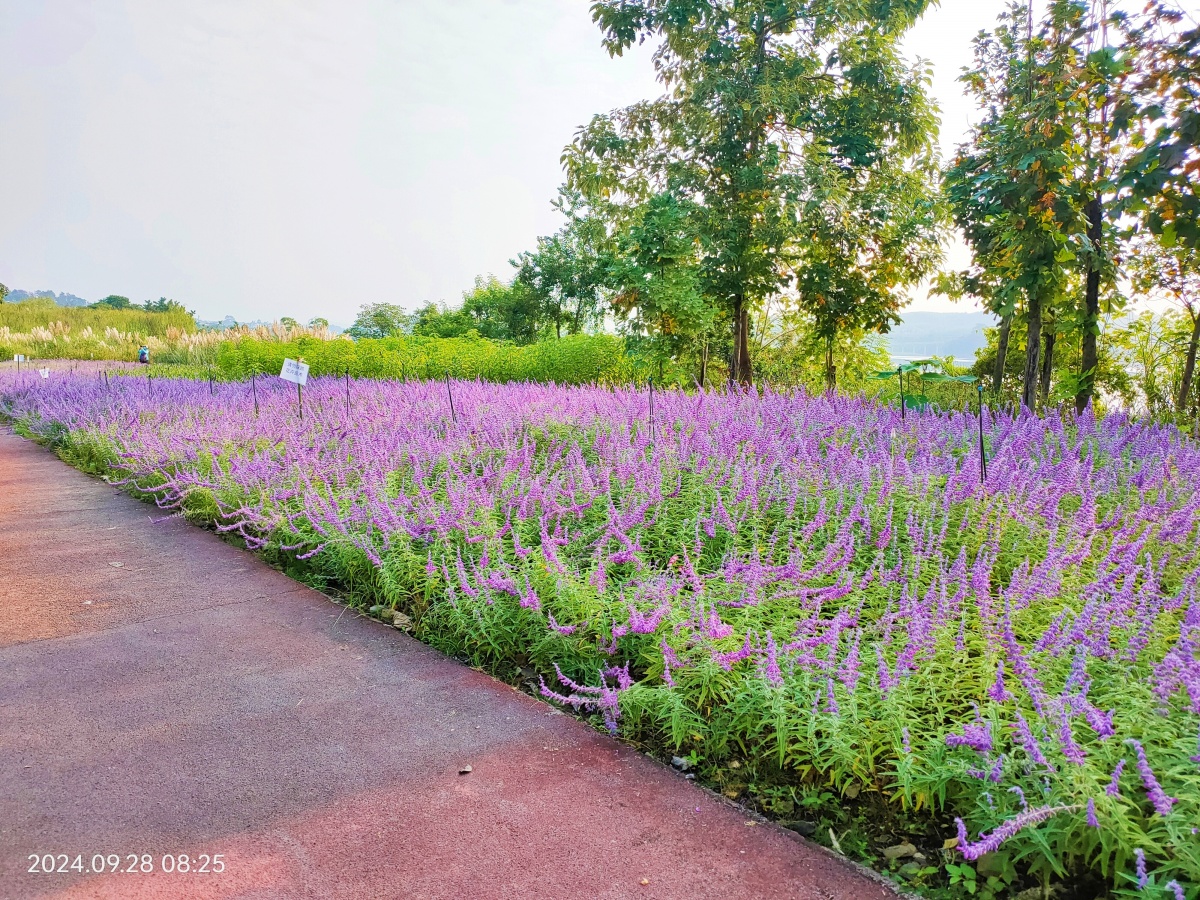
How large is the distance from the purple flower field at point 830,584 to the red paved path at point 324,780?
29cm

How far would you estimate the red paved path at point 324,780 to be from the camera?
1.97 meters

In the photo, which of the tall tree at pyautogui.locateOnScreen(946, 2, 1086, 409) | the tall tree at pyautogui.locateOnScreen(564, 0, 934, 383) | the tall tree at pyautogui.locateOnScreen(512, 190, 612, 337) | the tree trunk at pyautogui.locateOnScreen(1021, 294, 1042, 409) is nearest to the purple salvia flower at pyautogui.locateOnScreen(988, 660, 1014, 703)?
the tall tree at pyautogui.locateOnScreen(946, 2, 1086, 409)

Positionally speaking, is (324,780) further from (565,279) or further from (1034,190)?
(565,279)

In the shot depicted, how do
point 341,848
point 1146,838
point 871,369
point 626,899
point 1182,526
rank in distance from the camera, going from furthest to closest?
point 871,369 → point 1182,526 → point 341,848 → point 626,899 → point 1146,838

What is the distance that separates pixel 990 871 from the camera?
1951 mm

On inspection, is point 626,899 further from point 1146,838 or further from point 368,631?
point 368,631

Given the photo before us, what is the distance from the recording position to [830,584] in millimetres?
3281

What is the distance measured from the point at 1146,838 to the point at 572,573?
218 centimetres

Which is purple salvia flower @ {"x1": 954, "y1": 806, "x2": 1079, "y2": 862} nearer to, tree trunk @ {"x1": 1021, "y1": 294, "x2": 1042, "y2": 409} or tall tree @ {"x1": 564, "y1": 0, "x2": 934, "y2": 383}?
tree trunk @ {"x1": 1021, "y1": 294, "x2": 1042, "y2": 409}

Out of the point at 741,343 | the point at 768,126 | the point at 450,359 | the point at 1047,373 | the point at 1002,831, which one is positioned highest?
the point at 768,126

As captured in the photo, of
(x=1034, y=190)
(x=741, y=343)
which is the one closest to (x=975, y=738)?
(x=1034, y=190)

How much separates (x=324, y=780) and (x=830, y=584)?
2.10 meters

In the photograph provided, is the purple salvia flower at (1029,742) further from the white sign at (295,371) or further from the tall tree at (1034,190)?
the white sign at (295,371)

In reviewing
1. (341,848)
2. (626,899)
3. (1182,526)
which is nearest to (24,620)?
(341,848)
